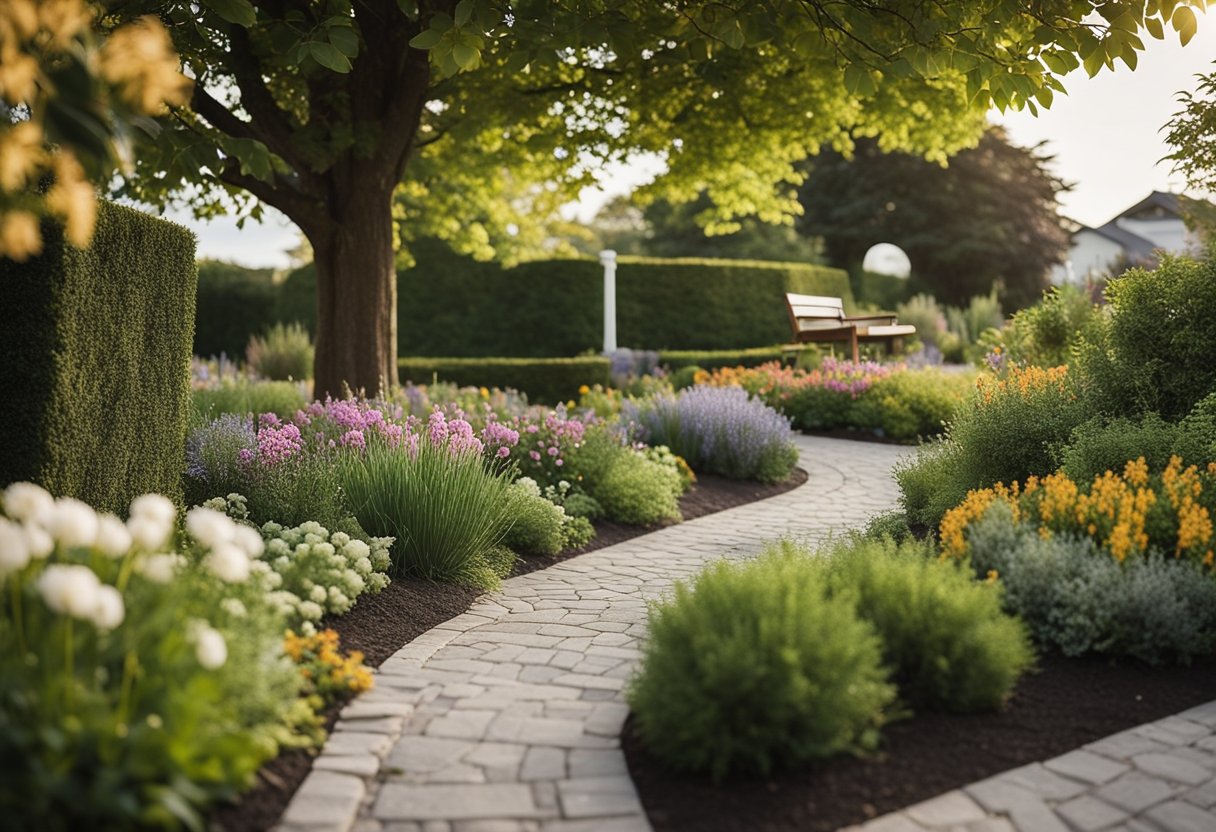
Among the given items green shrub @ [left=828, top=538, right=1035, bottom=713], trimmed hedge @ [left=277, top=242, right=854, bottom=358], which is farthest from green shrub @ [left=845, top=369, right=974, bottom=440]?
trimmed hedge @ [left=277, top=242, right=854, bottom=358]

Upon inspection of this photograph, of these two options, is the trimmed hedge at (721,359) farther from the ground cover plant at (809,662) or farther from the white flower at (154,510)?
the white flower at (154,510)

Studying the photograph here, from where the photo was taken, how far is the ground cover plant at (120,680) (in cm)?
246

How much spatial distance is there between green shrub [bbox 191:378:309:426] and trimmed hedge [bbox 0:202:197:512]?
112 inches

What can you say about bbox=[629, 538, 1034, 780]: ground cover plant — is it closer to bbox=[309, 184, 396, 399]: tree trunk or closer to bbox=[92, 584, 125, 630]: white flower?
bbox=[92, 584, 125, 630]: white flower

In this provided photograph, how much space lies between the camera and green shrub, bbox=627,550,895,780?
3.15 meters

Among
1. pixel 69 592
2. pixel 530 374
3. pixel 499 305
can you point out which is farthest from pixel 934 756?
pixel 499 305

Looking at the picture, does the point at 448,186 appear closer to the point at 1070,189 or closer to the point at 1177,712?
the point at 1177,712

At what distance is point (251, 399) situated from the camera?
10250 mm

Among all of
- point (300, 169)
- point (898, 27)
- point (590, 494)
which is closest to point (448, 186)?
point (300, 169)

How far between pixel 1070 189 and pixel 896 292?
21.6 feet

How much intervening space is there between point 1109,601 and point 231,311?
20.4 metres

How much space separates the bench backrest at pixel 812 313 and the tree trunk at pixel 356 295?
7.37 meters

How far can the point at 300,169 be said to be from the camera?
344 inches

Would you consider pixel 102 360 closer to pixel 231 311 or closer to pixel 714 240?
pixel 231 311
